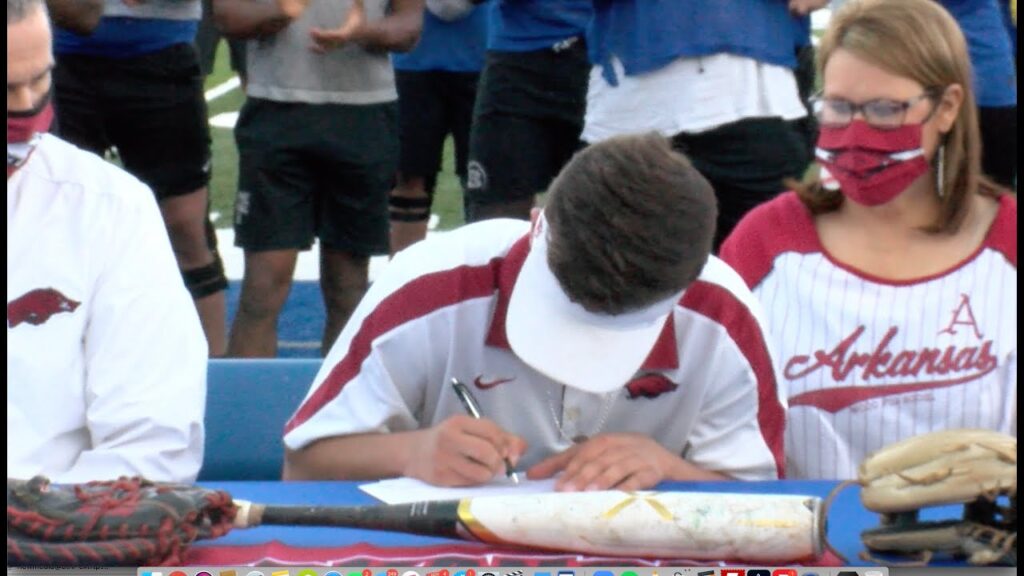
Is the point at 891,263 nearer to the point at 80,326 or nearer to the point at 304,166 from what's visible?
the point at 80,326

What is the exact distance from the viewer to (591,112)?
12.4 feet

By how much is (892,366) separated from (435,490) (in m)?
0.87

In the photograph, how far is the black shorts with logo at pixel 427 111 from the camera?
5.11m

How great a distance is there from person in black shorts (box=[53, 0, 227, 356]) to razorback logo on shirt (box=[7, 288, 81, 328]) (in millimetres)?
2054

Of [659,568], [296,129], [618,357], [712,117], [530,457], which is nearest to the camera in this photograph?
[659,568]

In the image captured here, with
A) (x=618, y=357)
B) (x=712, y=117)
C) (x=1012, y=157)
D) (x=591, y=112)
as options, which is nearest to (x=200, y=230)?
(x=591, y=112)

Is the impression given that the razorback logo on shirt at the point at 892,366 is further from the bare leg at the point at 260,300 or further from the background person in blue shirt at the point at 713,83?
the bare leg at the point at 260,300

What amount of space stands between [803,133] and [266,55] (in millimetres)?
1405

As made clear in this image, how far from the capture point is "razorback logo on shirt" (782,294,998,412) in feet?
8.64

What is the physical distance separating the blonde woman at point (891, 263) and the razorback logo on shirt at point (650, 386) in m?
0.30

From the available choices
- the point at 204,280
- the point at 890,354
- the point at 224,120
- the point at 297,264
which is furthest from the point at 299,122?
the point at 224,120

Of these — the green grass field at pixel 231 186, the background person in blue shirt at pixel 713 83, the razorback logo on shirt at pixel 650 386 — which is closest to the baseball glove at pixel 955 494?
the razorback logo on shirt at pixel 650 386

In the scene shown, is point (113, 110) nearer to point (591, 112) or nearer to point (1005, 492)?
point (591, 112)

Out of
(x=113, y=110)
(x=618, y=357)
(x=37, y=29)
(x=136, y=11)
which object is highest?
(x=37, y=29)
